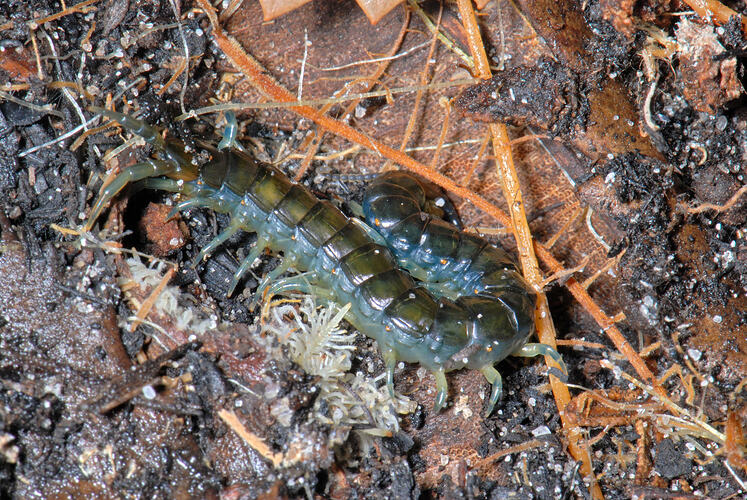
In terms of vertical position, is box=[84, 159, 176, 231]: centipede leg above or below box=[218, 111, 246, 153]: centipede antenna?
above

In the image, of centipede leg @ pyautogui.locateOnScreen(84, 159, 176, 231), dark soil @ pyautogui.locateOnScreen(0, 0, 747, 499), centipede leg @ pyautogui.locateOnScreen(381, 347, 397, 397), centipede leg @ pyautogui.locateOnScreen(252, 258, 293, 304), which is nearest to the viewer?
dark soil @ pyautogui.locateOnScreen(0, 0, 747, 499)

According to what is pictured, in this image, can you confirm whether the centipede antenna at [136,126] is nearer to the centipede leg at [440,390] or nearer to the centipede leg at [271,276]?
the centipede leg at [271,276]

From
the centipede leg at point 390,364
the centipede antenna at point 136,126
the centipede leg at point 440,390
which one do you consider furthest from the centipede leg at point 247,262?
the centipede leg at point 440,390

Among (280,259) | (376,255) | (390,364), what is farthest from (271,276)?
(390,364)

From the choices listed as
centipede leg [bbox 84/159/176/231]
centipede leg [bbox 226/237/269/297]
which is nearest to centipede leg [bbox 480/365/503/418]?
centipede leg [bbox 226/237/269/297]

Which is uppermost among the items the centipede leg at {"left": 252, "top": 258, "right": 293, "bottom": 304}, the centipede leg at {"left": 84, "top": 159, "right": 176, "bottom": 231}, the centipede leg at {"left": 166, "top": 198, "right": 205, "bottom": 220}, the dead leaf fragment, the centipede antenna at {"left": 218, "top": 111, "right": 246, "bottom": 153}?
the centipede leg at {"left": 84, "top": 159, "right": 176, "bottom": 231}

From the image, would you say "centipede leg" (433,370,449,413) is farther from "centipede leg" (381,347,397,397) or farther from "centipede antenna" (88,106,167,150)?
"centipede antenna" (88,106,167,150)

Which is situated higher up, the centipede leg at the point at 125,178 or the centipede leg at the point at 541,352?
the centipede leg at the point at 125,178
